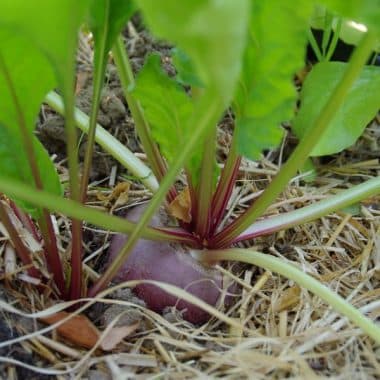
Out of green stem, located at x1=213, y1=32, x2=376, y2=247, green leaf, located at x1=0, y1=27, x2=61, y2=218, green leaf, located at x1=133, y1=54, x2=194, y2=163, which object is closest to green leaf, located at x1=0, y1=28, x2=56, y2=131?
green leaf, located at x1=0, y1=27, x2=61, y2=218

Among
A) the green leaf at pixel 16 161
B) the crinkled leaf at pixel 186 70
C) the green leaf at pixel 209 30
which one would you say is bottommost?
the green leaf at pixel 16 161

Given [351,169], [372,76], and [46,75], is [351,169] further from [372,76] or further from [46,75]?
[46,75]

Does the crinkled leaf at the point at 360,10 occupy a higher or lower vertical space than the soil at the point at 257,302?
higher

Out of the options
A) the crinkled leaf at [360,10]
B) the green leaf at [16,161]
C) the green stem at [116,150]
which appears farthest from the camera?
the green stem at [116,150]

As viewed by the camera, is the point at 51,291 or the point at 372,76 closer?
the point at 51,291

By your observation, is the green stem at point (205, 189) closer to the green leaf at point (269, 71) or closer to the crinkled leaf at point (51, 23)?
the green leaf at point (269, 71)

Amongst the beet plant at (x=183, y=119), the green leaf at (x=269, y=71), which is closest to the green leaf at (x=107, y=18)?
the beet plant at (x=183, y=119)

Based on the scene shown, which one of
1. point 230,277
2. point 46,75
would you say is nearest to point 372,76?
point 230,277

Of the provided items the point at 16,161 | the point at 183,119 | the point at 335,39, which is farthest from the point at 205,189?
the point at 335,39
